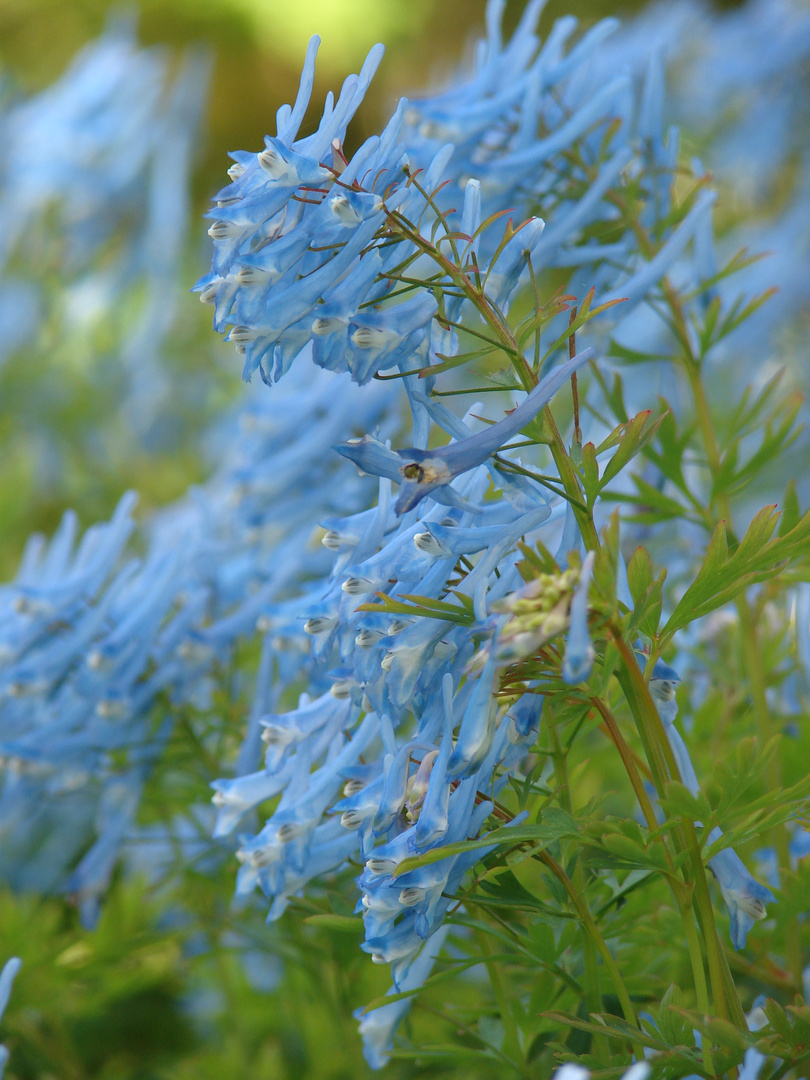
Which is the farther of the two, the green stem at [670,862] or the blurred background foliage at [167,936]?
the blurred background foliage at [167,936]

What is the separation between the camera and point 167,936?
1.19m

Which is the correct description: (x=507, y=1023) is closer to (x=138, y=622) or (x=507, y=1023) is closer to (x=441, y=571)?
(x=441, y=571)

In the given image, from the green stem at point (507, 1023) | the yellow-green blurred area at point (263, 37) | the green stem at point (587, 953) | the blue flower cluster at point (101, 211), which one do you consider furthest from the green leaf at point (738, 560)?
the yellow-green blurred area at point (263, 37)

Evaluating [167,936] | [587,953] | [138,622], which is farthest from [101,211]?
[587,953]

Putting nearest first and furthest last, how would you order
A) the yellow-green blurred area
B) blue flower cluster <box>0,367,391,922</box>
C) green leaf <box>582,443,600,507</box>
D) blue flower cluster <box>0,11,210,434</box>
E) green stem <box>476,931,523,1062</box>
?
green leaf <box>582,443,600,507</box> → green stem <box>476,931,523,1062</box> → blue flower cluster <box>0,367,391,922</box> → blue flower cluster <box>0,11,210,434</box> → the yellow-green blurred area

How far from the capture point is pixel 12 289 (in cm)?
253

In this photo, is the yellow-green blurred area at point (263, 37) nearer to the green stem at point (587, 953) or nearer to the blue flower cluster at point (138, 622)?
the blue flower cluster at point (138, 622)

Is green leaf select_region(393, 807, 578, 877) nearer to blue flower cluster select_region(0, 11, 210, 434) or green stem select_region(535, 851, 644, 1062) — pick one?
green stem select_region(535, 851, 644, 1062)

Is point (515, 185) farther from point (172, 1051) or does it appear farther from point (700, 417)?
point (172, 1051)

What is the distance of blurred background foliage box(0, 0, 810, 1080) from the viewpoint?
3.63ft

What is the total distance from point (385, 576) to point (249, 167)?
28 centimetres

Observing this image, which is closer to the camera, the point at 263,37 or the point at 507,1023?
the point at 507,1023

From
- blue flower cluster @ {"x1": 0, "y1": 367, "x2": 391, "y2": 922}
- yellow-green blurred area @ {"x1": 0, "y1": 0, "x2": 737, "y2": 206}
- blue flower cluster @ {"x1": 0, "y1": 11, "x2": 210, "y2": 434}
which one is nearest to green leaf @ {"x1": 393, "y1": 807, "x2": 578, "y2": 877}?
blue flower cluster @ {"x1": 0, "y1": 367, "x2": 391, "y2": 922}

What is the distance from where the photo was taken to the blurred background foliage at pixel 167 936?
1.11m
